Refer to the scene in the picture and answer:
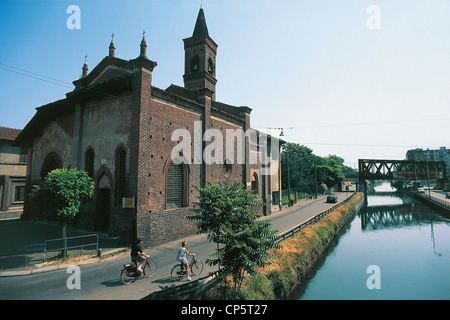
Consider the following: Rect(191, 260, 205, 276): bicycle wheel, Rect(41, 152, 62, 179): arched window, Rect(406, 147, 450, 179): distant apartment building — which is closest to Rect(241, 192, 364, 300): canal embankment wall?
Rect(191, 260, 205, 276): bicycle wheel

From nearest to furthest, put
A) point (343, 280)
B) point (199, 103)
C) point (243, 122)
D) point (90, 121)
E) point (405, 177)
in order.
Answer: point (343, 280) → point (90, 121) → point (199, 103) → point (243, 122) → point (405, 177)

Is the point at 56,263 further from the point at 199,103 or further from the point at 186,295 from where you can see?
the point at 199,103

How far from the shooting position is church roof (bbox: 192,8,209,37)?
2711 cm

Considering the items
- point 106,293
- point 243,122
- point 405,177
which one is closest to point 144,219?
point 106,293

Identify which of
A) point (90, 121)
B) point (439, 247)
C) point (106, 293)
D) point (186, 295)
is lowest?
point (439, 247)

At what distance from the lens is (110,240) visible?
572 inches

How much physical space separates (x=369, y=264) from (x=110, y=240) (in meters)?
17.7

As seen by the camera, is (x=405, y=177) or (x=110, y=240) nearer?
(x=110, y=240)

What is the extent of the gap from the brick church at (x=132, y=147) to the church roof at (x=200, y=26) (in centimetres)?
939

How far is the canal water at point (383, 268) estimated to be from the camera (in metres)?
12.2

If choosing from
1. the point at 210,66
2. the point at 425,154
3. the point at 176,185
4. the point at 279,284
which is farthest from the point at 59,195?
the point at 425,154

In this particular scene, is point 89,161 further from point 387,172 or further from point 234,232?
point 387,172

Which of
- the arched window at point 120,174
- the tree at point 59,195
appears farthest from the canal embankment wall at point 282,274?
the arched window at point 120,174

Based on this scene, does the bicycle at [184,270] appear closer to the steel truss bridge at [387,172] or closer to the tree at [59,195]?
the tree at [59,195]
